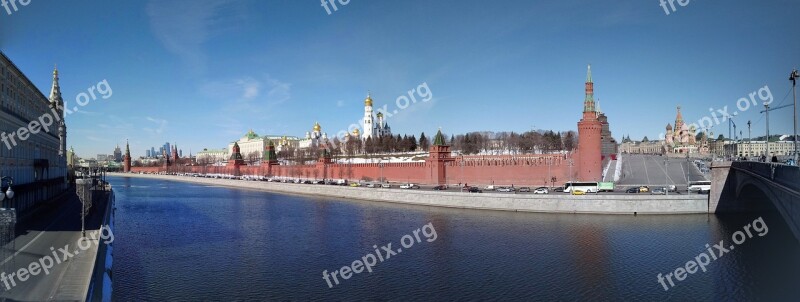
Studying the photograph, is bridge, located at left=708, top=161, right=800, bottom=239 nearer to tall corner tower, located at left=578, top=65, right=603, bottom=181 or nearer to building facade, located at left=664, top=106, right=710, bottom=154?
tall corner tower, located at left=578, top=65, right=603, bottom=181

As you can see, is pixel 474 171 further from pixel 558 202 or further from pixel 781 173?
pixel 781 173

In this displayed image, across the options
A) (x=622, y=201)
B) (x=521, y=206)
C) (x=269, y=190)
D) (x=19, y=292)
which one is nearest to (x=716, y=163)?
(x=622, y=201)

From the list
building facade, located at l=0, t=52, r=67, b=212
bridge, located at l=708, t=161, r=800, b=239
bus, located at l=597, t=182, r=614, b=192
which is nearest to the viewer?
building facade, located at l=0, t=52, r=67, b=212

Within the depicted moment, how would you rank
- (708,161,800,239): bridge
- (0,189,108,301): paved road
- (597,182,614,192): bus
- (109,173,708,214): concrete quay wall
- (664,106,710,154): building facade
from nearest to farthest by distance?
1. (0,189,108,301): paved road
2. (708,161,800,239): bridge
3. (109,173,708,214): concrete quay wall
4. (597,182,614,192): bus
5. (664,106,710,154): building facade

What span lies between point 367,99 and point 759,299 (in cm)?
8527

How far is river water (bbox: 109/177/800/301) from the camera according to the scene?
12.1 metres

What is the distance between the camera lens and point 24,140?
2161 cm

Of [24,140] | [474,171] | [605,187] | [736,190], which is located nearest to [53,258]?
[24,140]

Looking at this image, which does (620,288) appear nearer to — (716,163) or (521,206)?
(521,206)

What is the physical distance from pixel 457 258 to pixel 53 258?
10.7 metres

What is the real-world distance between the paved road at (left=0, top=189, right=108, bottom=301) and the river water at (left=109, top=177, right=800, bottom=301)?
55.9 inches

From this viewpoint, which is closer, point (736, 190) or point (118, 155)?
point (736, 190)

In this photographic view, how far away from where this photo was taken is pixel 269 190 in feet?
162

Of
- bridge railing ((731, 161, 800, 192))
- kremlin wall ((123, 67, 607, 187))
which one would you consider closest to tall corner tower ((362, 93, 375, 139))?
kremlin wall ((123, 67, 607, 187))
